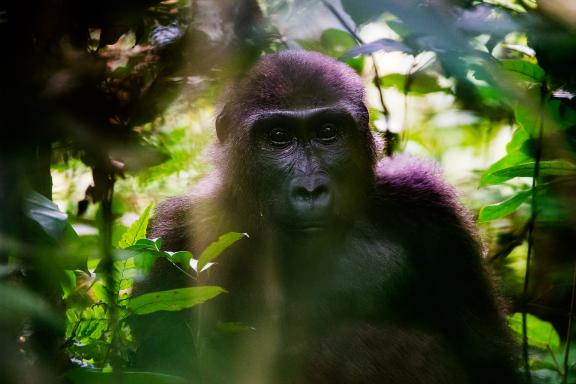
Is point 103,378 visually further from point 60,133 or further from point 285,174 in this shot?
point 285,174

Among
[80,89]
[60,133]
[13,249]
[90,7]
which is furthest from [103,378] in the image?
[90,7]

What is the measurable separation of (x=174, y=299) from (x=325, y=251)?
57.1 inches

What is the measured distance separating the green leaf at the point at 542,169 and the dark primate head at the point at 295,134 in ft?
2.41

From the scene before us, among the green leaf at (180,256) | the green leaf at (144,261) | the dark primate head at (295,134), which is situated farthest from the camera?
the dark primate head at (295,134)

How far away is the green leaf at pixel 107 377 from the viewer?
214 cm

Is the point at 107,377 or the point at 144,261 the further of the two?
the point at 144,261

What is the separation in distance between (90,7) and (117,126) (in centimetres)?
52

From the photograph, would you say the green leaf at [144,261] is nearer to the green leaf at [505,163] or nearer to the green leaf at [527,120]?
the green leaf at [505,163]

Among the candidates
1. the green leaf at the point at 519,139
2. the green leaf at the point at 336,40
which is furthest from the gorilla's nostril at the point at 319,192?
the green leaf at the point at 336,40

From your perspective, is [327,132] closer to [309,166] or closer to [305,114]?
[305,114]

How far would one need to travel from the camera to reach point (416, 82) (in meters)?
4.73

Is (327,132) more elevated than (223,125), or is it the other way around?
(327,132)

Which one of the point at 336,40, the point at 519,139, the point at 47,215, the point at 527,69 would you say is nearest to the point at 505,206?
the point at 519,139

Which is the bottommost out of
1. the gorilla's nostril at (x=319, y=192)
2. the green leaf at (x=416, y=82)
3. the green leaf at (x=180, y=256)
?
the green leaf at (x=416, y=82)
